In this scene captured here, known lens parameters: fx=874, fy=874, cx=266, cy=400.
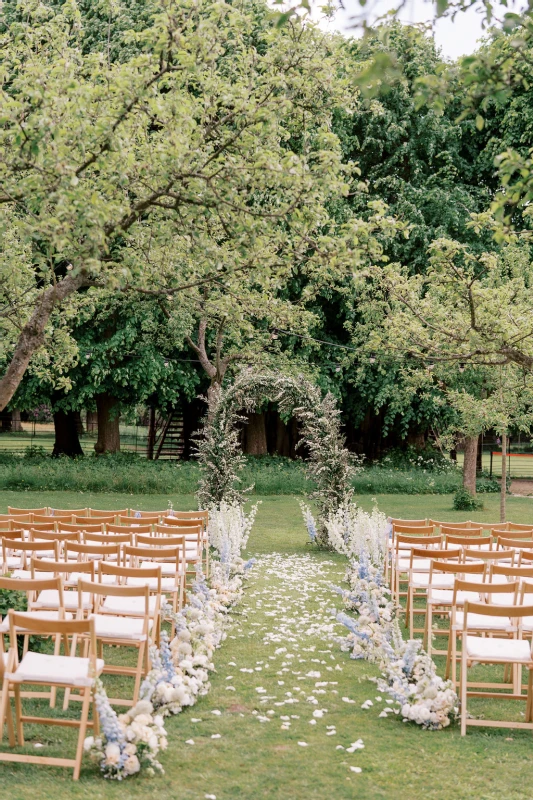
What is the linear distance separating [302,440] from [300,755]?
32.3ft

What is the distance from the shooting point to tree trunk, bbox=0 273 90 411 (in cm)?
805

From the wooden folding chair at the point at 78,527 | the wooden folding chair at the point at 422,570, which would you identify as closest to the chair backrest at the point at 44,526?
the wooden folding chair at the point at 78,527

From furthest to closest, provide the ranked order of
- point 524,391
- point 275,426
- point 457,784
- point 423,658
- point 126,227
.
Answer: point 275,426 < point 524,391 < point 126,227 < point 423,658 < point 457,784

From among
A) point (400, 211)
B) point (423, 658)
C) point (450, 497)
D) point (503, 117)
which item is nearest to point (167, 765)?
point (423, 658)

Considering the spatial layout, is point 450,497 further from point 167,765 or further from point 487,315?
point 167,765

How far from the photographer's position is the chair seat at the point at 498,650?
6043mm

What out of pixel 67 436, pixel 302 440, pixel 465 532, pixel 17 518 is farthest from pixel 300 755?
pixel 67 436

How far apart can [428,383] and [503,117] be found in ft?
32.5

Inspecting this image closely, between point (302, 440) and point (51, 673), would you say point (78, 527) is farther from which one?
point (302, 440)

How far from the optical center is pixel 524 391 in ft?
57.5

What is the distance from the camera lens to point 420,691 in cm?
633

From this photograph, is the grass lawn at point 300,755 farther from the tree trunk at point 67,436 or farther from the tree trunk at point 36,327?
the tree trunk at point 67,436

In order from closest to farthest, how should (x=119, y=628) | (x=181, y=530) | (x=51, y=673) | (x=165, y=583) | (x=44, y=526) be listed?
(x=51, y=673) < (x=119, y=628) < (x=165, y=583) < (x=44, y=526) < (x=181, y=530)

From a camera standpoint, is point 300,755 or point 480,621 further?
point 480,621
